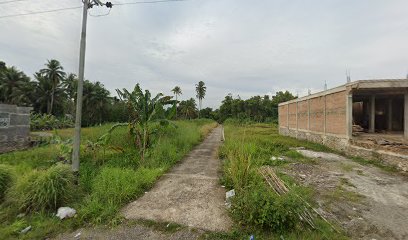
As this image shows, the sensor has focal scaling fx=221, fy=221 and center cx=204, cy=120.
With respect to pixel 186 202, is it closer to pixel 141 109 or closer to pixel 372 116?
pixel 141 109

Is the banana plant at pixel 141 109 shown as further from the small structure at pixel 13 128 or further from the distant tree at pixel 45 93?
the distant tree at pixel 45 93

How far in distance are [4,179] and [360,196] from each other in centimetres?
845

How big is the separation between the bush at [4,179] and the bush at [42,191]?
601mm

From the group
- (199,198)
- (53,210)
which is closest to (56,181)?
(53,210)

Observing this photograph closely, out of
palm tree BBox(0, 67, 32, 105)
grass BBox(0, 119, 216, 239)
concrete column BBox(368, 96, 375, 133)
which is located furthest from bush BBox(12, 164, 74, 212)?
palm tree BBox(0, 67, 32, 105)

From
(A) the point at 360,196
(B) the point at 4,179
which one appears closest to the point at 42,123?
(B) the point at 4,179

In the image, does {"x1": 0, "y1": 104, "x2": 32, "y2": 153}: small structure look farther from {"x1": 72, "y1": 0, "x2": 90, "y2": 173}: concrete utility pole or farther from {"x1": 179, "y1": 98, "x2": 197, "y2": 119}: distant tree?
{"x1": 179, "y1": 98, "x2": 197, "y2": 119}: distant tree

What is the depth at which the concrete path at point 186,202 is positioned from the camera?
4.16 metres

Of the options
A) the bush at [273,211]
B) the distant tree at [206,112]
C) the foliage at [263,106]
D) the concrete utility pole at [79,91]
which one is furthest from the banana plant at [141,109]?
the distant tree at [206,112]

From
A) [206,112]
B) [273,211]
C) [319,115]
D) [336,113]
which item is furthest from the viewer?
[206,112]

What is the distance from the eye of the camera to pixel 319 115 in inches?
532

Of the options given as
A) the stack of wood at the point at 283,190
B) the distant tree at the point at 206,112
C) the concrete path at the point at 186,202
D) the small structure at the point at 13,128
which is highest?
the distant tree at the point at 206,112

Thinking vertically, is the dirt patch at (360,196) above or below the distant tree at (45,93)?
below

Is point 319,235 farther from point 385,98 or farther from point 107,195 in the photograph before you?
point 385,98
